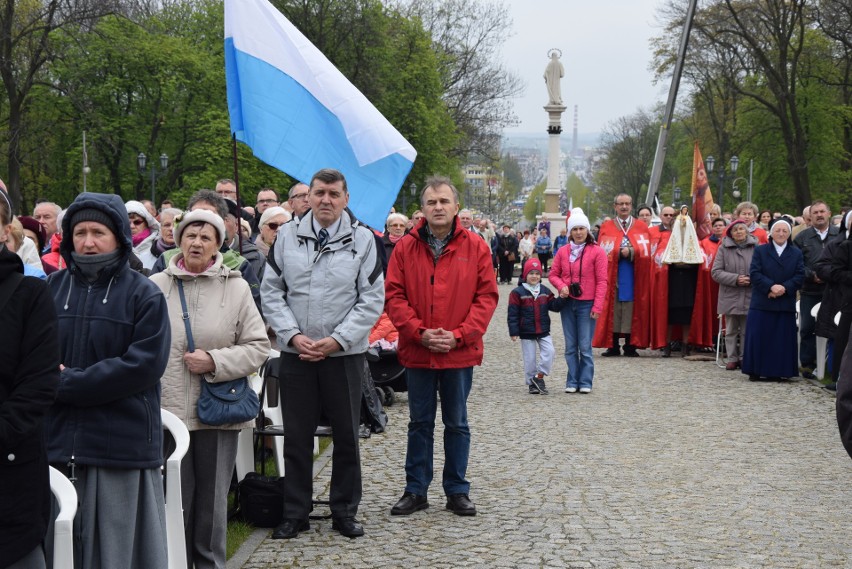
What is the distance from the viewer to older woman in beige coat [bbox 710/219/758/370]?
14.8 metres

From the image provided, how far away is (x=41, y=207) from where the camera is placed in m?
9.95

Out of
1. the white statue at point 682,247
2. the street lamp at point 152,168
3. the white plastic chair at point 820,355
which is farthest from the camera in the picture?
the street lamp at point 152,168

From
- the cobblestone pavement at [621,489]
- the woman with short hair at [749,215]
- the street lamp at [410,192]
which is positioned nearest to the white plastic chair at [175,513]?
the cobblestone pavement at [621,489]

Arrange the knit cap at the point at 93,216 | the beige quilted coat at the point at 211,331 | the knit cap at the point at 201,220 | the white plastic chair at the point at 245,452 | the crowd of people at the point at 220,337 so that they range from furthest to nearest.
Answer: the white plastic chair at the point at 245,452 → the knit cap at the point at 201,220 → the beige quilted coat at the point at 211,331 → the knit cap at the point at 93,216 → the crowd of people at the point at 220,337

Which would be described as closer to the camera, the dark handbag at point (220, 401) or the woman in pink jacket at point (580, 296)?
the dark handbag at point (220, 401)

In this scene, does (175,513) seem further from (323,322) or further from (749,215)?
(749,215)

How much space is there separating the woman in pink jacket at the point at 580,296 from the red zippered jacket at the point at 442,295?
5398mm

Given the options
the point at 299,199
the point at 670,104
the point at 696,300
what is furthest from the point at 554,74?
the point at 299,199

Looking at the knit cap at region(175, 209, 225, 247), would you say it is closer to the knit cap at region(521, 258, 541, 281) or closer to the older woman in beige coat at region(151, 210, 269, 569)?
the older woman in beige coat at region(151, 210, 269, 569)

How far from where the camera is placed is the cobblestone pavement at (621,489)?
6.27m

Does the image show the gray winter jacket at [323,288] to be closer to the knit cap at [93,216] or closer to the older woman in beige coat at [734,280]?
the knit cap at [93,216]

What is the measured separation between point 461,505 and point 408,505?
1.07 ft

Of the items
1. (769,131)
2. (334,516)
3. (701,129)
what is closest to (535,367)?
(334,516)

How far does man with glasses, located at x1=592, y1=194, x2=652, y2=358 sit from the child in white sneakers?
401 centimetres
